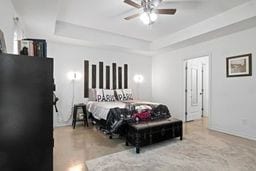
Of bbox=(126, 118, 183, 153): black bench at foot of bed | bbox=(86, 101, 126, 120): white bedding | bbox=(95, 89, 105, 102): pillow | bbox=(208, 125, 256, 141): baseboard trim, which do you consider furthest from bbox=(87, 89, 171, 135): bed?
bbox=(208, 125, 256, 141): baseboard trim

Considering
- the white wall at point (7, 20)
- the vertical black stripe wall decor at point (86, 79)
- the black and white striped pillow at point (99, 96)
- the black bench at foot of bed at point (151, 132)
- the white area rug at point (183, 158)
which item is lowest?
the white area rug at point (183, 158)

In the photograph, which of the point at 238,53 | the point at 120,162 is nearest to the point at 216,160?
the point at 120,162

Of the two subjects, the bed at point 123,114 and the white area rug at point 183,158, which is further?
the bed at point 123,114

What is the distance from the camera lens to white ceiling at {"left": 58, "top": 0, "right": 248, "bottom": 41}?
128 inches

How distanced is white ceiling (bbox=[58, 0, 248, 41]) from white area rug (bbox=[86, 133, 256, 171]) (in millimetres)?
2945

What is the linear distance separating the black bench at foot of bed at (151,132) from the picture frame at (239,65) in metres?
2.05

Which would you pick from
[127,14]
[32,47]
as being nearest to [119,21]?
[127,14]

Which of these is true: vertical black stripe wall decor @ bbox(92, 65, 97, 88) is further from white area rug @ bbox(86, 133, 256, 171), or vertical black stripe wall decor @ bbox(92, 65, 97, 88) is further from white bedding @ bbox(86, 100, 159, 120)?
white area rug @ bbox(86, 133, 256, 171)

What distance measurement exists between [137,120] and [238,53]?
10.2 feet

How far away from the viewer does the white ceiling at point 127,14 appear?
10.7 feet

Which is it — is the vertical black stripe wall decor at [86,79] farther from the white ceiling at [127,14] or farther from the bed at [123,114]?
the white ceiling at [127,14]

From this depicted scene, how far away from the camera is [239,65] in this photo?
4.01 metres

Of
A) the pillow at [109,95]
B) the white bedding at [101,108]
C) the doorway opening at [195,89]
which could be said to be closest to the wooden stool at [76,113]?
the white bedding at [101,108]

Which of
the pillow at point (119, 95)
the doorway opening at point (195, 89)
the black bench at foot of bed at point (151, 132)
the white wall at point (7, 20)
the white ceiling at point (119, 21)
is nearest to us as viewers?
the white wall at point (7, 20)
